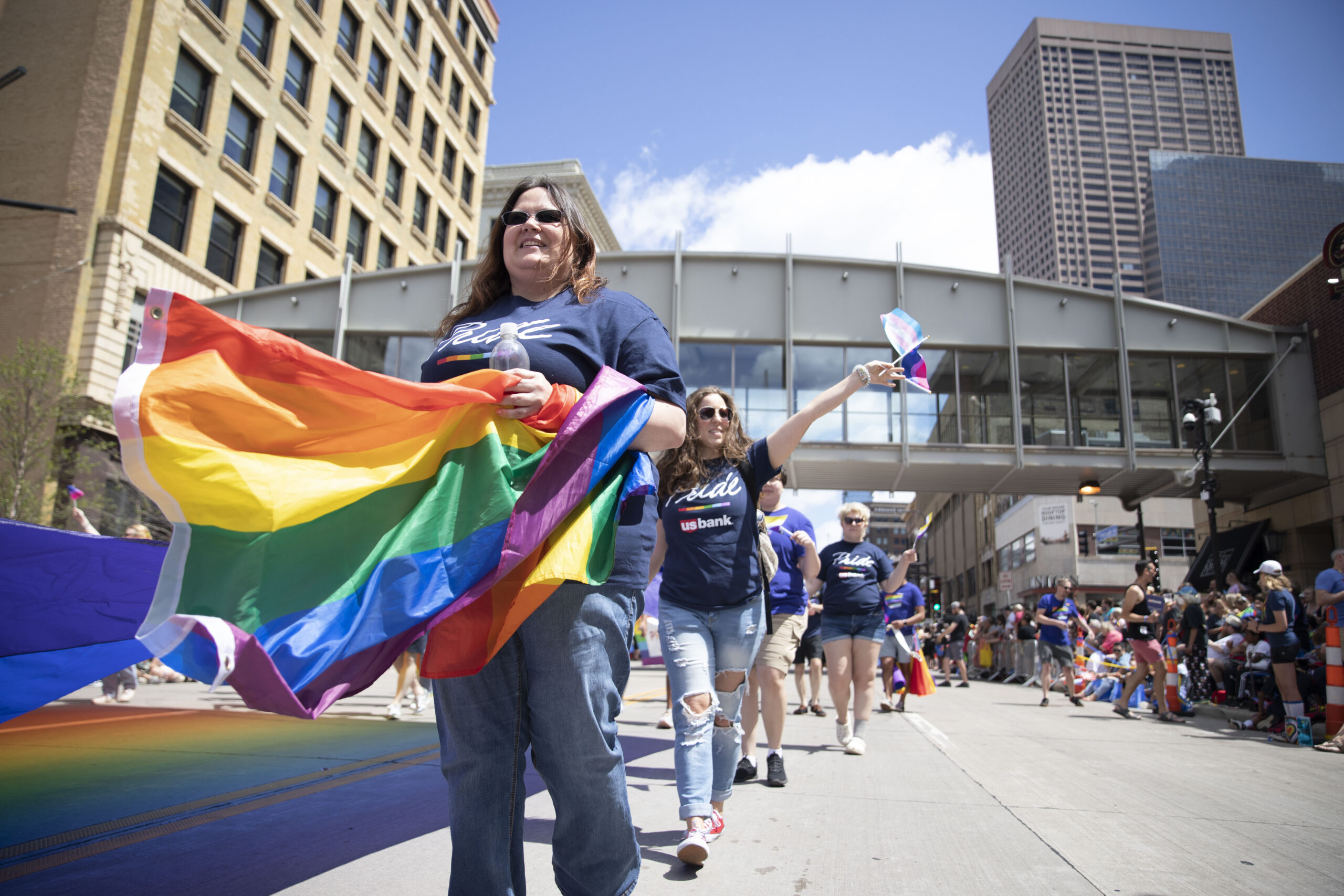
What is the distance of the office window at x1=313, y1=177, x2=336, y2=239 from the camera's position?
30.2m

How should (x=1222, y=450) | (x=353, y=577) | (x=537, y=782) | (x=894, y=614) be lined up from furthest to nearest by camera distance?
(x=1222, y=450)
(x=894, y=614)
(x=537, y=782)
(x=353, y=577)

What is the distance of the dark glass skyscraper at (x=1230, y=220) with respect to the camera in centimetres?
16325

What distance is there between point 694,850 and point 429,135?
3990 centimetres

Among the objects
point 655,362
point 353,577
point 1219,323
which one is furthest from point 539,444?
point 1219,323

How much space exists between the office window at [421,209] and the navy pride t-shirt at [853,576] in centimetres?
3323

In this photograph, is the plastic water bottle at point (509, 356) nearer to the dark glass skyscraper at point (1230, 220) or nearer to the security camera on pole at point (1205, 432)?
the security camera on pole at point (1205, 432)

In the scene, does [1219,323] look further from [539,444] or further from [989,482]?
[539,444]

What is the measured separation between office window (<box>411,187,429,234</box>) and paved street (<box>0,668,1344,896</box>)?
32225 millimetres

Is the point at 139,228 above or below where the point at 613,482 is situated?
above

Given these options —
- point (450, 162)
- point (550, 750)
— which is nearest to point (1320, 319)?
point (550, 750)

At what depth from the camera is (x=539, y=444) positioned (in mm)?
2186

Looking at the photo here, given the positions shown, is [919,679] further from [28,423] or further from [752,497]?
[28,423]

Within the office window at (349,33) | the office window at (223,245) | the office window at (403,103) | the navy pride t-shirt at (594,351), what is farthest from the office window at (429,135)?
the navy pride t-shirt at (594,351)

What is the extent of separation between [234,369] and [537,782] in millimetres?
3865
